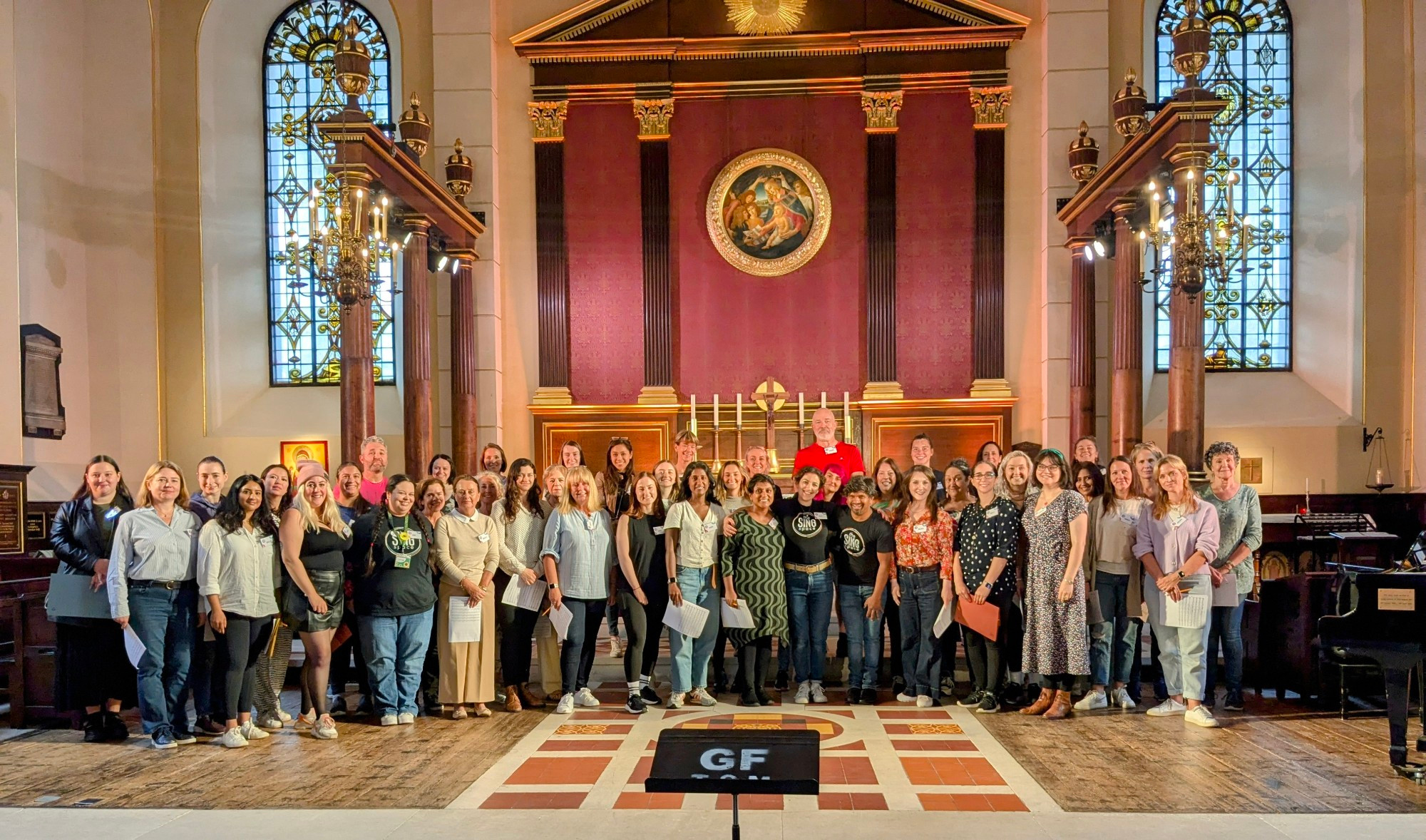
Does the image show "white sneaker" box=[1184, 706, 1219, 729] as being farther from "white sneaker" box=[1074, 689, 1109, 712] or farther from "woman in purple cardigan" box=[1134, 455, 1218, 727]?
"white sneaker" box=[1074, 689, 1109, 712]

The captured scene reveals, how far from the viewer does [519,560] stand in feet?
23.9

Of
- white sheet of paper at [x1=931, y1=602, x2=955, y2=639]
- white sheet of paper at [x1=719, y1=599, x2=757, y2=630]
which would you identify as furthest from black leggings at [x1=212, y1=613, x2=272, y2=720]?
white sheet of paper at [x1=931, y1=602, x2=955, y2=639]

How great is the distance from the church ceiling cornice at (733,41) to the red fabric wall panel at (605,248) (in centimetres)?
62

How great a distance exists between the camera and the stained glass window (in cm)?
1369

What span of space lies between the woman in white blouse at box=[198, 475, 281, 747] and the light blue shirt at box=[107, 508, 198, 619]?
5.8 inches

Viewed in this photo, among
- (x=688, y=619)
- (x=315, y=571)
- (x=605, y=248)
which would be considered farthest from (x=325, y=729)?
(x=605, y=248)

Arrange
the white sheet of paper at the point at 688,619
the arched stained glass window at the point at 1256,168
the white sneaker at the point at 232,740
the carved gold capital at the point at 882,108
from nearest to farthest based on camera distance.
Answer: the white sneaker at the point at 232,740 < the white sheet of paper at the point at 688,619 < the carved gold capital at the point at 882,108 < the arched stained glass window at the point at 1256,168

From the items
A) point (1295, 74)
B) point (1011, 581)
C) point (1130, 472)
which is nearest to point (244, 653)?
point (1011, 581)

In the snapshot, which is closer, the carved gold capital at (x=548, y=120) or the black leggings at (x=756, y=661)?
the black leggings at (x=756, y=661)

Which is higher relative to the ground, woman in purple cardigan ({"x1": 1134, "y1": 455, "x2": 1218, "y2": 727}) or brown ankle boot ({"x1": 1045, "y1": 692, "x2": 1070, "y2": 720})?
woman in purple cardigan ({"x1": 1134, "y1": 455, "x2": 1218, "y2": 727})

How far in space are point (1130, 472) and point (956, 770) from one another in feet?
8.21

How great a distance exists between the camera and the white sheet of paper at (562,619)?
712 centimetres

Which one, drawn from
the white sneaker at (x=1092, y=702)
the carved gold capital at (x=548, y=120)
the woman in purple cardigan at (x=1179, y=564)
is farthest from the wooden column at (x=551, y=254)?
the woman in purple cardigan at (x=1179, y=564)

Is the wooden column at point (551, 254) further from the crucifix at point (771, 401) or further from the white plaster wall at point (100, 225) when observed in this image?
the white plaster wall at point (100, 225)
